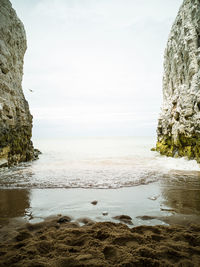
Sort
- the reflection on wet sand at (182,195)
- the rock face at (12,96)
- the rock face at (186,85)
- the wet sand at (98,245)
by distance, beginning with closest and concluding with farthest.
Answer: the wet sand at (98,245)
the reflection on wet sand at (182,195)
the rock face at (12,96)
the rock face at (186,85)

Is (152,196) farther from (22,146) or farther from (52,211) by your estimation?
(22,146)

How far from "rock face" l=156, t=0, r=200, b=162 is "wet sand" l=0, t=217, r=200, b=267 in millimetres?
11452

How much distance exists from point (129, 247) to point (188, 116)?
1432 centimetres

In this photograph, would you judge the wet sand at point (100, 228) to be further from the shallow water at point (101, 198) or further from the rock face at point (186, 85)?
the rock face at point (186, 85)

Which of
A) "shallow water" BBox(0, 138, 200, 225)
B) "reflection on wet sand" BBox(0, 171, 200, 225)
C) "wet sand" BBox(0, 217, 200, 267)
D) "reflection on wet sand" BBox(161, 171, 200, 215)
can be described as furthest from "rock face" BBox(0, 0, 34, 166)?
"reflection on wet sand" BBox(161, 171, 200, 215)

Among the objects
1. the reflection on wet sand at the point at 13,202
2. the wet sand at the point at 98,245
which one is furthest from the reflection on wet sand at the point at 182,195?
the reflection on wet sand at the point at 13,202

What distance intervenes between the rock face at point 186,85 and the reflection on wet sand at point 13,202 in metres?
12.5

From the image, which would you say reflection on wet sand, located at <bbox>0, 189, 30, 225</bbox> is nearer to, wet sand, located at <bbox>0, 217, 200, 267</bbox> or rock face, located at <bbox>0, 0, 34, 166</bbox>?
wet sand, located at <bbox>0, 217, 200, 267</bbox>

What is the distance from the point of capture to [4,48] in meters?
14.4

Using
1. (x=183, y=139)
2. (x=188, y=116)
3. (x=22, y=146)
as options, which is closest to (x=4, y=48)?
(x=22, y=146)

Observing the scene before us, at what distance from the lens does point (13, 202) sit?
18.1ft

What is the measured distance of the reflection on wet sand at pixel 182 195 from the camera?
16.0ft

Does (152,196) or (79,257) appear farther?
(152,196)

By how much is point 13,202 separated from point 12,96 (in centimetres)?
1215
